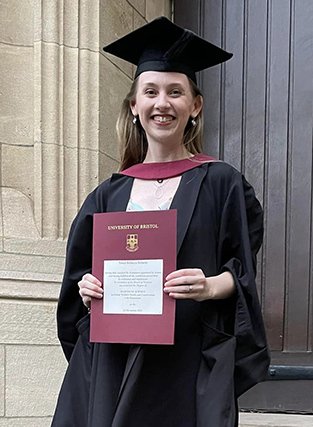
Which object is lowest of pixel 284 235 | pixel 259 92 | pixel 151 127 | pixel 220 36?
pixel 284 235

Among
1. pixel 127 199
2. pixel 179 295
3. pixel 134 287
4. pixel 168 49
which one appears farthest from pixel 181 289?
pixel 168 49

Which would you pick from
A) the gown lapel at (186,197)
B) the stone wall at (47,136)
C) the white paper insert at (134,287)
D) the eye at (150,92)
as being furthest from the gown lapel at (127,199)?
the stone wall at (47,136)

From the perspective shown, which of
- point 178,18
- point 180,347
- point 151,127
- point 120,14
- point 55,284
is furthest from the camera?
point 178,18

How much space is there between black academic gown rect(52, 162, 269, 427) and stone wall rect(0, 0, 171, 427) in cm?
96

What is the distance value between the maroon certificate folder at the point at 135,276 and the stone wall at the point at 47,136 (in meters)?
1.09

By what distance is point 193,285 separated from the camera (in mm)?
1455

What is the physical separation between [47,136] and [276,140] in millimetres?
1011

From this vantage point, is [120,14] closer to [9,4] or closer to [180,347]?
[9,4]

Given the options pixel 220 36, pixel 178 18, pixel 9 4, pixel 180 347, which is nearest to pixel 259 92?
pixel 220 36

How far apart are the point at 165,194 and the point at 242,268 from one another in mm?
261

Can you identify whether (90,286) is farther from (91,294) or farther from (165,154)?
(165,154)

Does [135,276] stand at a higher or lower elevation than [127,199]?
lower

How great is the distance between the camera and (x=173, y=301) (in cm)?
146

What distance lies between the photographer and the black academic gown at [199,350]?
1518mm
